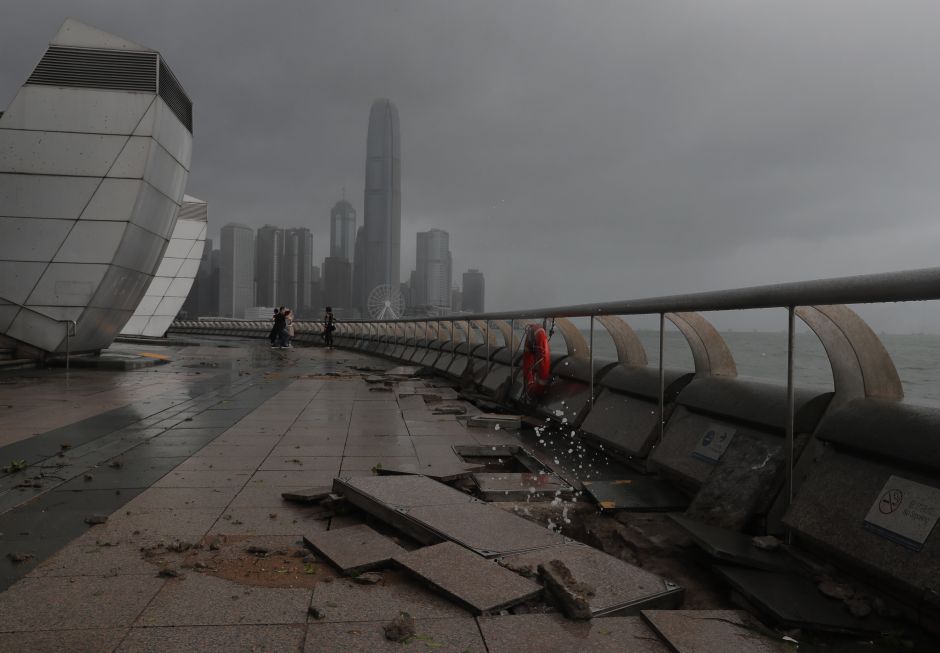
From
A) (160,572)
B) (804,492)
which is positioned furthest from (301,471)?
(804,492)

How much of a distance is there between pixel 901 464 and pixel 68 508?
439 cm

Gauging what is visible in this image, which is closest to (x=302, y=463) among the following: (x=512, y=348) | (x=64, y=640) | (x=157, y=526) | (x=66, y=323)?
(x=157, y=526)

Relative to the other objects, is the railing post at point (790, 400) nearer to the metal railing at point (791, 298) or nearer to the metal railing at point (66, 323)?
the metal railing at point (791, 298)

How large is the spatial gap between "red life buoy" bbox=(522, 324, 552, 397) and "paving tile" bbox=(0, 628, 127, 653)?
226 inches

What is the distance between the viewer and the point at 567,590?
2.44 meters

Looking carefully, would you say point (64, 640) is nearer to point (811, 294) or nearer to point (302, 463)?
point (302, 463)

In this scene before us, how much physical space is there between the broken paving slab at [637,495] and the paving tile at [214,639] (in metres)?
2.21

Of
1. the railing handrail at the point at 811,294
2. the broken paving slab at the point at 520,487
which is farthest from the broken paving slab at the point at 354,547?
the railing handrail at the point at 811,294

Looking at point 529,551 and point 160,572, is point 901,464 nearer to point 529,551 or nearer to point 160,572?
point 529,551

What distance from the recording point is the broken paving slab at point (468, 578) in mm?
2447

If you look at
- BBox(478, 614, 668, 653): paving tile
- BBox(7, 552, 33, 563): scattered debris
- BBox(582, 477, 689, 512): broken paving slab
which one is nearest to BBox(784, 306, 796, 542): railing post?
BBox(582, 477, 689, 512): broken paving slab

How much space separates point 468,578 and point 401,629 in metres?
0.47

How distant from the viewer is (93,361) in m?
15.2

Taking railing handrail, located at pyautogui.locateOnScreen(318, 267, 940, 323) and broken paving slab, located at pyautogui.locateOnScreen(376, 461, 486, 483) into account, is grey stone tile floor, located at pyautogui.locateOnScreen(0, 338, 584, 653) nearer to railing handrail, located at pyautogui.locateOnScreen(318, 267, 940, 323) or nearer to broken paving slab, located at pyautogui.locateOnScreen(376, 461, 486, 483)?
broken paving slab, located at pyautogui.locateOnScreen(376, 461, 486, 483)
